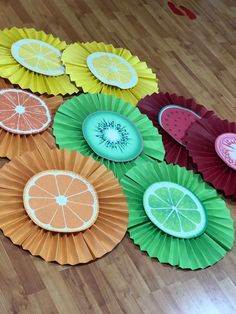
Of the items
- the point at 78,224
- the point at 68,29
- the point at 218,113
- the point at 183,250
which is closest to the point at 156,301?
the point at 183,250

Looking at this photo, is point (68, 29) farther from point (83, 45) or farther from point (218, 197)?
point (218, 197)

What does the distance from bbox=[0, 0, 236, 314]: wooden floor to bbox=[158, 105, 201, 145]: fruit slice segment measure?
0.59 feet

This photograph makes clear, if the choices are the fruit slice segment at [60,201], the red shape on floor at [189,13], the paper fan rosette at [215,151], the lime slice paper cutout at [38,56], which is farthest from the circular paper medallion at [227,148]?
the red shape on floor at [189,13]

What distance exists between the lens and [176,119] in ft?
5.34

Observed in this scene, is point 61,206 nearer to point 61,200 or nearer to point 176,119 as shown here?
point 61,200

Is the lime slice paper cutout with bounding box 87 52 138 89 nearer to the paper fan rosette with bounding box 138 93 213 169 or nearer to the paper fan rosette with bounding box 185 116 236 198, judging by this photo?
the paper fan rosette with bounding box 138 93 213 169

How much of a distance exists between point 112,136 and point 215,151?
1.22ft

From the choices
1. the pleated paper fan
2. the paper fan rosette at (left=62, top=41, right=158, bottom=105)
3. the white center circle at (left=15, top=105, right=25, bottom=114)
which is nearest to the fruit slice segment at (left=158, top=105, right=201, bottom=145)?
the paper fan rosette at (left=62, top=41, right=158, bottom=105)

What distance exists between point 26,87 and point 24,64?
115 mm

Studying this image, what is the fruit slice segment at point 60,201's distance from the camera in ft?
3.85

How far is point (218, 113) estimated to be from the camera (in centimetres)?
180

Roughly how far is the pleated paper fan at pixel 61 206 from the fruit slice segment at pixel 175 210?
0.10m

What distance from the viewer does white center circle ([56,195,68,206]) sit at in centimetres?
122

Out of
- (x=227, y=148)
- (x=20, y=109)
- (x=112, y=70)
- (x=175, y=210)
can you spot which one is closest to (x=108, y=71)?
(x=112, y=70)
